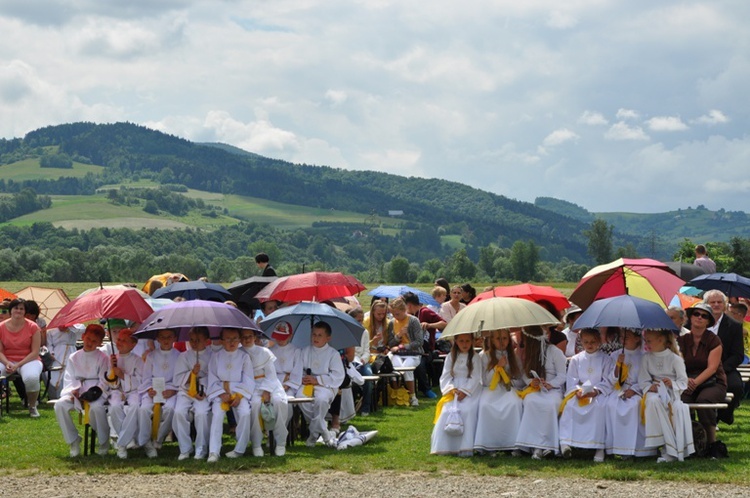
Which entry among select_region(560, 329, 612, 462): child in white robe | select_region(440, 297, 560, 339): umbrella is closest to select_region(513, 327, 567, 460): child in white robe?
select_region(560, 329, 612, 462): child in white robe

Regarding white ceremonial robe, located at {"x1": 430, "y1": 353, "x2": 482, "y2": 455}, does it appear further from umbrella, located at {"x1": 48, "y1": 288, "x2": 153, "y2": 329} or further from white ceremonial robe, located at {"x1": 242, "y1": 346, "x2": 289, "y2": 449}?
umbrella, located at {"x1": 48, "y1": 288, "x2": 153, "y2": 329}

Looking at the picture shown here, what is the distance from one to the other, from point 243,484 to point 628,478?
147 inches

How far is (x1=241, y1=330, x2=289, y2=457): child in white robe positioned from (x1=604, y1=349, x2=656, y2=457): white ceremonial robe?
3.63 meters

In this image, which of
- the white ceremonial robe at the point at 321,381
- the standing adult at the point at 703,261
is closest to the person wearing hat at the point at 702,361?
the white ceremonial robe at the point at 321,381

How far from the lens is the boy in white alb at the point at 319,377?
1261 centimetres

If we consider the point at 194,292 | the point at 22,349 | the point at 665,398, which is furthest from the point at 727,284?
the point at 22,349

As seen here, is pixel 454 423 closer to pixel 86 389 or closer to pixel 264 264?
pixel 86 389

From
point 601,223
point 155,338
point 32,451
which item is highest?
point 601,223

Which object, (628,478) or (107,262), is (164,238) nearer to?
(107,262)

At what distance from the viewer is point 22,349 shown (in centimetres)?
1605

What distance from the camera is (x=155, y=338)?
1199 centimetres

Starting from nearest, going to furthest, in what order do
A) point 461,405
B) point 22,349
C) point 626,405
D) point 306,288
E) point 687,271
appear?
point 626,405 < point 461,405 < point 22,349 < point 306,288 < point 687,271

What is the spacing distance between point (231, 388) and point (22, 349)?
5740mm

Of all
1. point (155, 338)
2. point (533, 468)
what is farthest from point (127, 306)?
point (533, 468)
